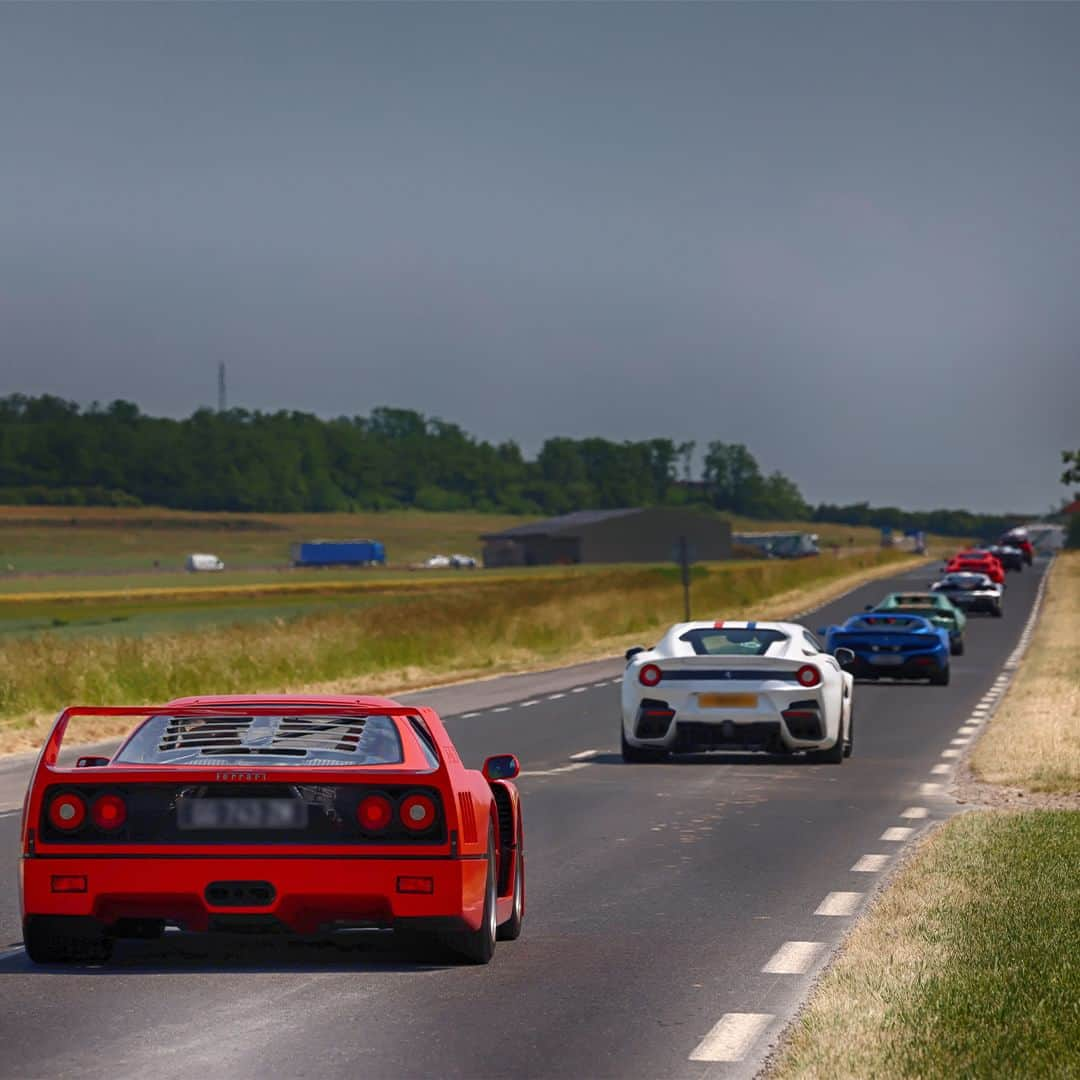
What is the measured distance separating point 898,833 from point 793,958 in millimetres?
5783

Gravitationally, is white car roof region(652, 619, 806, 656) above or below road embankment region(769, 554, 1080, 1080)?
above

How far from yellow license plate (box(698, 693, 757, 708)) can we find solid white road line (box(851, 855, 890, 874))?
6.88 metres

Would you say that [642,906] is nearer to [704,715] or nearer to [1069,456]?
[704,715]

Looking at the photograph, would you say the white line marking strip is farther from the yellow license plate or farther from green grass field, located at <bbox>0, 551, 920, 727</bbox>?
green grass field, located at <bbox>0, 551, 920, 727</bbox>

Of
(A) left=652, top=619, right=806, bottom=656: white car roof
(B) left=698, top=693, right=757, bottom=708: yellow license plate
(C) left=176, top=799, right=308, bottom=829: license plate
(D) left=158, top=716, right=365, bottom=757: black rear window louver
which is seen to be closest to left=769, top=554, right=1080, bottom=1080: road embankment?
(C) left=176, top=799, right=308, bottom=829: license plate

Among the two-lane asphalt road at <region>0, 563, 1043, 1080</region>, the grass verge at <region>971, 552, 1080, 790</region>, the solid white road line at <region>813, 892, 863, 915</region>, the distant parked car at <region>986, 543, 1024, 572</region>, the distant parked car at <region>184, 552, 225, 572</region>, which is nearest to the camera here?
the two-lane asphalt road at <region>0, 563, 1043, 1080</region>

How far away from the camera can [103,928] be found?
978 cm

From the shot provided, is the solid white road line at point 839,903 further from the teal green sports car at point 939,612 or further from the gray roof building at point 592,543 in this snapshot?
the gray roof building at point 592,543

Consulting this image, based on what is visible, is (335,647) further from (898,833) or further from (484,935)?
(484,935)

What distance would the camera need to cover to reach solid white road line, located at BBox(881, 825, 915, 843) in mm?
15797

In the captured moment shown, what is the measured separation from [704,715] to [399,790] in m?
12.1

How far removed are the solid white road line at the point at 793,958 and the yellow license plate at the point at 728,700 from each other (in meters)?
10.6

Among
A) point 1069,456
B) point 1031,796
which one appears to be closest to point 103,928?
point 1031,796

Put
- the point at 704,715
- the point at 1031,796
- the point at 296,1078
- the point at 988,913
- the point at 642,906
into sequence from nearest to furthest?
1. the point at 296,1078
2. the point at 988,913
3. the point at 642,906
4. the point at 1031,796
5. the point at 704,715
